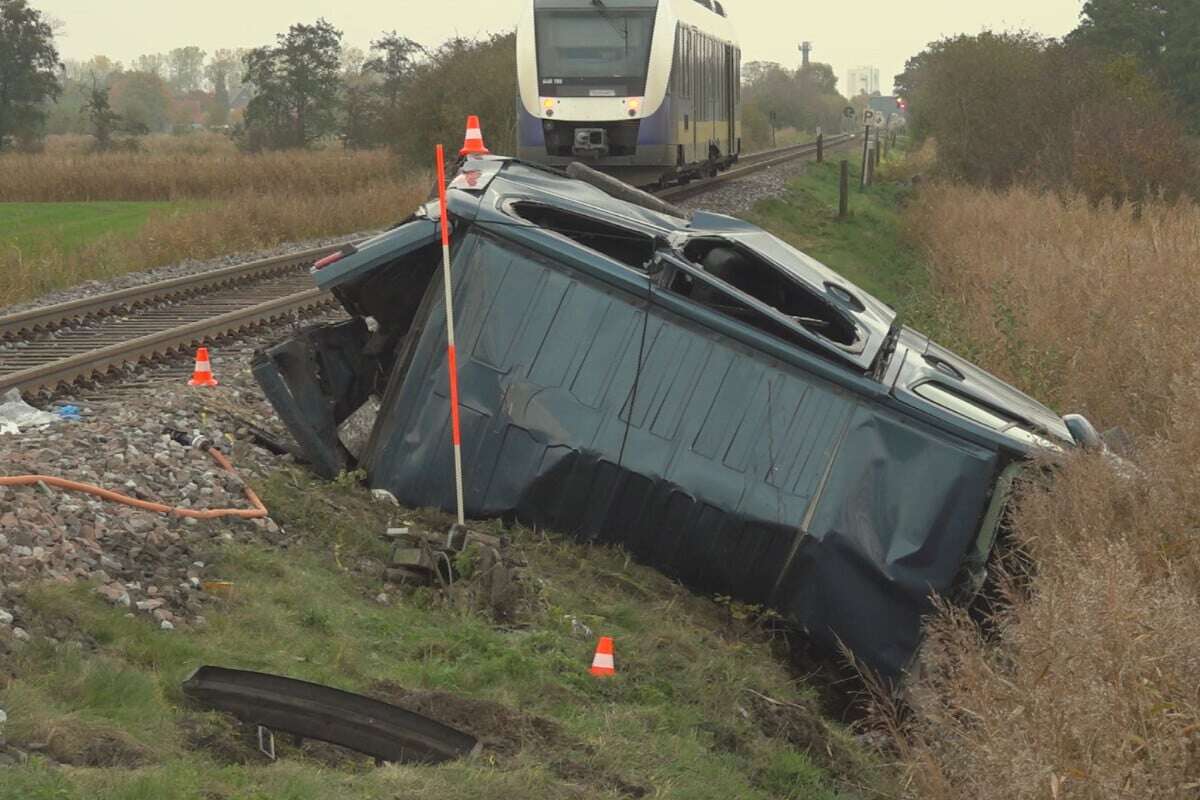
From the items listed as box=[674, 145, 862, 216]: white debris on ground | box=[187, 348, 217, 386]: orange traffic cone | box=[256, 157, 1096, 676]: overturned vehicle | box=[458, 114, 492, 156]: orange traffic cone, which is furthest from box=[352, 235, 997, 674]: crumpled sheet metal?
box=[674, 145, 862, 216]: white debris on ground

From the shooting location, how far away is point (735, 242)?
303 inches

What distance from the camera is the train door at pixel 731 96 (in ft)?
103

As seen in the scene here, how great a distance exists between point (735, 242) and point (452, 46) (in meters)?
33.1

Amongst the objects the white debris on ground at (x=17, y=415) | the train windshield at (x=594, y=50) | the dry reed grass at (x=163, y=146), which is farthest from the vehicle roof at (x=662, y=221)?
the dry reed grass at (x=163, y=146)

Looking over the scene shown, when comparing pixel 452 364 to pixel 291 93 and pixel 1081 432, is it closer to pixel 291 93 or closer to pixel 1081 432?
pixel 1081 432

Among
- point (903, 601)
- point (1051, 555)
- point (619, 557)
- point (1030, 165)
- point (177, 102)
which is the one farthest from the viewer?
point (177, 102)

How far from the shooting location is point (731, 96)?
32.3 meters

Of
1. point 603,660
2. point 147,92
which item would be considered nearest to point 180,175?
point 603,660

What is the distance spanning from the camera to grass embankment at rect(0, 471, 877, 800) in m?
4.56

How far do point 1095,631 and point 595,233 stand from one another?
147 inches

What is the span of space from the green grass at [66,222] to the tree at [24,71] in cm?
2856

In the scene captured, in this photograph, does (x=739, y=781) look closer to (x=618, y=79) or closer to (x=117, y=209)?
(x=618, y=79)

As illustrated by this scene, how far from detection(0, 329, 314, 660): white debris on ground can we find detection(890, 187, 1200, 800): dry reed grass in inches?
113

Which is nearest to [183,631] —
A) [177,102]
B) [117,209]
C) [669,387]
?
[669,387]
